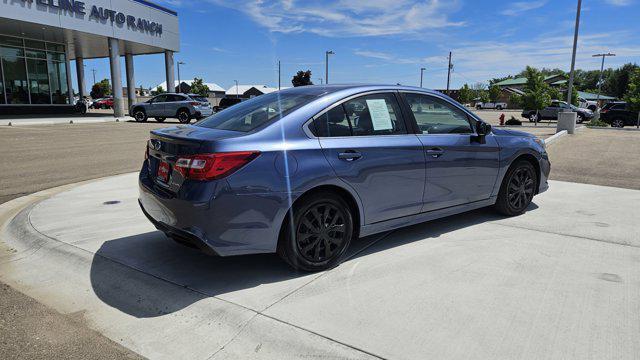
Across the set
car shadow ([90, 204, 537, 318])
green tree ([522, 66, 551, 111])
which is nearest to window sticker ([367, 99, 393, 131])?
car shadow ([90, 204, 537, 318])

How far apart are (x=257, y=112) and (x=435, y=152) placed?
177 cm

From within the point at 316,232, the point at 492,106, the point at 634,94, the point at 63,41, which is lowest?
the point at 316,232

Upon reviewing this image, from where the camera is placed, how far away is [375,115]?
404cm

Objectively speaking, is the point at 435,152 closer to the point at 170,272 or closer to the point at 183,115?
the point at 170,272

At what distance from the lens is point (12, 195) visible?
660cm

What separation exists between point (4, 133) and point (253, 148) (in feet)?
55.8

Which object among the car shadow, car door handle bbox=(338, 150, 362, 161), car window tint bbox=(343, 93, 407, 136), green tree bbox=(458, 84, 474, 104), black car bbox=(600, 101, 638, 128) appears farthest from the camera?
green tree bbox=(458, 84, 474, 104)

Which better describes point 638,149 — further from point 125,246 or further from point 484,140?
point 125,246

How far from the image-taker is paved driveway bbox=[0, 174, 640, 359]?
8.87ft

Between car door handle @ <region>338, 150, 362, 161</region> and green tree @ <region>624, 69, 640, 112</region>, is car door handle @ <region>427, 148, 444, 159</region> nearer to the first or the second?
car door handle @ <region>338, 150, 362, 161</region>

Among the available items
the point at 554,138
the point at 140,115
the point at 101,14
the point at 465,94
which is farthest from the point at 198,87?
the point at 554,138

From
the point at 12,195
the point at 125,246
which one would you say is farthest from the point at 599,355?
the point at 12,195

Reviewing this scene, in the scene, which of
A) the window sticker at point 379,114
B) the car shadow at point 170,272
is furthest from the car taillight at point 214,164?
the window sticker at point 379,114

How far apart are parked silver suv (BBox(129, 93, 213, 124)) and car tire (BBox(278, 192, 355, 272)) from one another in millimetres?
22412
